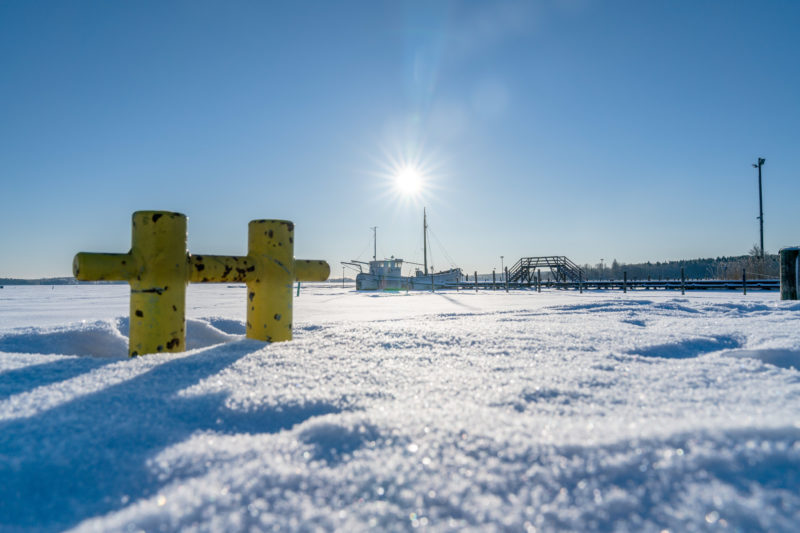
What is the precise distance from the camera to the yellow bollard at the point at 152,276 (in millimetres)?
1528

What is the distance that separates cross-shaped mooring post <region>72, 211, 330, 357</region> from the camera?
1537 millimetres

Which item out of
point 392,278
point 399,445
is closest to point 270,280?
point 399,445

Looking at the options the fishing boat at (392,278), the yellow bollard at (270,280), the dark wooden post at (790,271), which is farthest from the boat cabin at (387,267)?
the yellow bollard at (270,280)

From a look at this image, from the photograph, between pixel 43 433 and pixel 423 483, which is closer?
pixel 423 483

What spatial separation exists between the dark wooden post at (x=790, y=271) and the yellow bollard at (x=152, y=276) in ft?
21.8

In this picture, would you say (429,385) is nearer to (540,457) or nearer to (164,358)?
(540,457)

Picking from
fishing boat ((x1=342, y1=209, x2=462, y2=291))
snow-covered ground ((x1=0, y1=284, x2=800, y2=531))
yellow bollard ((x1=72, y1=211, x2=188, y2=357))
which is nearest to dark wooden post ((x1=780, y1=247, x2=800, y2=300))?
snow-covered ground ((x1=0, y1=284, x2=800, y2=531))

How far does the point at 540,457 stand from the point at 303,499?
357 mm

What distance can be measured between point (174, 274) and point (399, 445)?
1346 mm

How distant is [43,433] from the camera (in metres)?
0.73

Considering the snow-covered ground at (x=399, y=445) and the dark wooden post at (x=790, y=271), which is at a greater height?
the dark wooden post at (x=790, y=271)

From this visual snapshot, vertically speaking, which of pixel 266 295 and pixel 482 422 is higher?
pixel 266 295

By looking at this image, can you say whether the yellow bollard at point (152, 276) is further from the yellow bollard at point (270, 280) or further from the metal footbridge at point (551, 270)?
the metal footbridge at point (551, 270)

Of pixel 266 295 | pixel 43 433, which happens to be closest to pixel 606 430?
pixel 43 433
